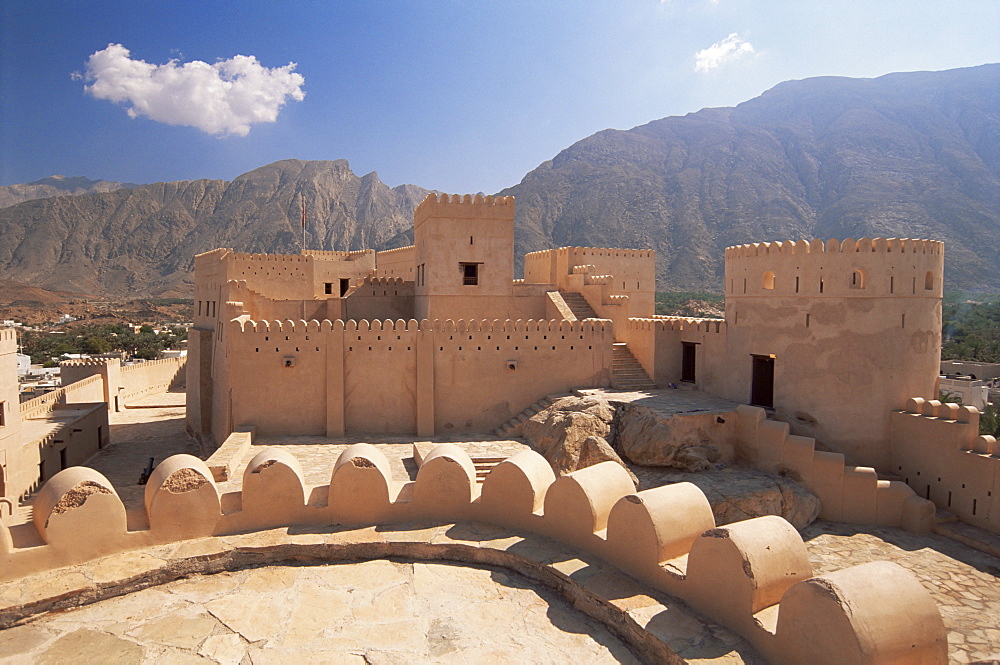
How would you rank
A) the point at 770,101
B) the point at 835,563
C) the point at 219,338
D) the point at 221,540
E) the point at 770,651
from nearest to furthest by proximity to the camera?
the point at 770,651
the point at 221,540
the point at 835,563
the point at 219,338
the point at 770,101

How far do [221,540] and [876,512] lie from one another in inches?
459

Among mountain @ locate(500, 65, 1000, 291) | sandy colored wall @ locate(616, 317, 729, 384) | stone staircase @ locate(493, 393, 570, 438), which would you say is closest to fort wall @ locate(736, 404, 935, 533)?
sandy colored wall @ locate(616, 317, 729, 384)

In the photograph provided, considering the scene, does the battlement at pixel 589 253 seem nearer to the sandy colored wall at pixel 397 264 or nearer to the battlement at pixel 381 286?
the sandy colored wall at pixel 397 264

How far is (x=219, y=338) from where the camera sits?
52.4 ft

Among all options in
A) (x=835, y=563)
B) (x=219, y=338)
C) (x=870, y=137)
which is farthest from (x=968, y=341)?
(x=870, y=137)

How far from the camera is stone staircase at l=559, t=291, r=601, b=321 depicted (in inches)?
697

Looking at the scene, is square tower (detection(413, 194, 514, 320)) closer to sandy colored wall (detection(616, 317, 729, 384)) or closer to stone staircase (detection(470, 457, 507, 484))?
sandy colored wall (detection(616, 317, 729, 384))

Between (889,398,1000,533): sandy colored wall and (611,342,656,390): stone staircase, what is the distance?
5265 millimetres

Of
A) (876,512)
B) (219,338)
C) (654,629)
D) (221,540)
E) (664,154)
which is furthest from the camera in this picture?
(664,154)

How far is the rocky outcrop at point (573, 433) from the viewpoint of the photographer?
39.0ft

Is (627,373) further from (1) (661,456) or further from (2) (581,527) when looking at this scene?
(2) (581,527)

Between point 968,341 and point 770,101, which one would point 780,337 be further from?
point 770,101

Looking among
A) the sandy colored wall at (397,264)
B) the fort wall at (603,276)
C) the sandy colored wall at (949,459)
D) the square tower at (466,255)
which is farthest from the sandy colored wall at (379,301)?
the sandy colored wall at (949,459)

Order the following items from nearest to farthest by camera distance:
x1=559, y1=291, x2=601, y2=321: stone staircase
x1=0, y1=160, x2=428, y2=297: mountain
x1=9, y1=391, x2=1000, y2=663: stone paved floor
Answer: x1=9, y1=391, x2=1000, y2=663: stone paved floor, x1=559, y1=291, x2=601, y2=321: stone staircase, x1=0, y1=160, x2=428, y2=297: mountain
